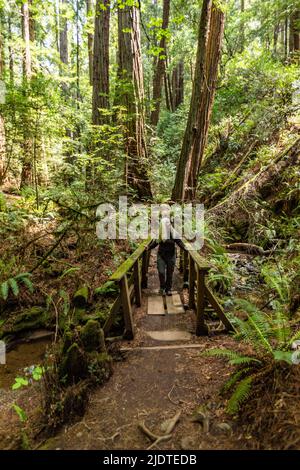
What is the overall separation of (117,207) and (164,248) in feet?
10.3

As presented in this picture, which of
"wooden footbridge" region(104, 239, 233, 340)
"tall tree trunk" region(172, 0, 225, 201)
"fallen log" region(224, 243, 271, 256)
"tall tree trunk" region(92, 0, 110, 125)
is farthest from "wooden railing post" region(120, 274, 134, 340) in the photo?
"tall tree trunk" region(92, 0, 110, 125)

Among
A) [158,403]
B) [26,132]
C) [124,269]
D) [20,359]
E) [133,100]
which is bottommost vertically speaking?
[20,359]

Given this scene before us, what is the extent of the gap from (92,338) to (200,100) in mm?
8674

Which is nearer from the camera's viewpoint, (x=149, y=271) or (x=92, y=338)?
(x=92, y=338)

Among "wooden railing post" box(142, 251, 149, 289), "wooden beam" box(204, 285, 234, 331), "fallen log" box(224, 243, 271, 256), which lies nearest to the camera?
"wooden beam" box(204, 285, 234, 331)

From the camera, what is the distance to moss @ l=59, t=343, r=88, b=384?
353cm

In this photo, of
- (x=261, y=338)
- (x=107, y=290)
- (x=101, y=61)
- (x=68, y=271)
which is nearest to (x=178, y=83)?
(x=101, y=61)

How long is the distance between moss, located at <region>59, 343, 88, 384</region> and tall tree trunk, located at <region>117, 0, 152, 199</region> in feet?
21.5

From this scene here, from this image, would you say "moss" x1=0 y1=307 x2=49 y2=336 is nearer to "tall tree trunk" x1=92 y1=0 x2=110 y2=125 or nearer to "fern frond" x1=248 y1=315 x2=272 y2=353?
"fern frond" x1=248 y1=315 x2=272 y2=353

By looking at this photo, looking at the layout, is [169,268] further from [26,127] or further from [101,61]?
[101,61]

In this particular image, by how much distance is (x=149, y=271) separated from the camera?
309 inches

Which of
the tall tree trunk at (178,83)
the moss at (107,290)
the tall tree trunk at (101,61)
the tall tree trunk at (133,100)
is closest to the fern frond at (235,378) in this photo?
the moss at (107,290)

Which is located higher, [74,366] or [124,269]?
[124,269]

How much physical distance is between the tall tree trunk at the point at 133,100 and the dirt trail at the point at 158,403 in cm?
633
